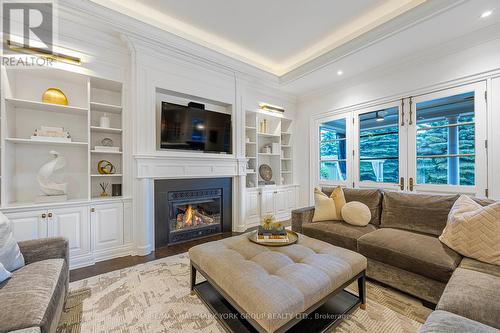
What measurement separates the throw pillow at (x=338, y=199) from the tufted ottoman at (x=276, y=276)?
1027 mm

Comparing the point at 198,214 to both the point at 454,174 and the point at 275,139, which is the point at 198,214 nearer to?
the point at 275,139

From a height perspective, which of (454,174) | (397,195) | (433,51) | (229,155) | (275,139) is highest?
(433,51)

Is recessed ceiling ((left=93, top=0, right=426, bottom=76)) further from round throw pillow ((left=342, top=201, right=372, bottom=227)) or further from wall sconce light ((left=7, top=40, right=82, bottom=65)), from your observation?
round throw pillow ((left=342, top=201, right=372, bottom=227))

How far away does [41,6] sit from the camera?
2.25 m

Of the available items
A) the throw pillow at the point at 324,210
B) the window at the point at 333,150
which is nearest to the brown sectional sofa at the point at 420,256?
the throw pillow at the point at 324,210

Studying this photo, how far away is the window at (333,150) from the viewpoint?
163 inches

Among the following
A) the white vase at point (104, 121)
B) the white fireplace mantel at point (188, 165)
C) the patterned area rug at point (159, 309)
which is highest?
the white vase at point (104, 121)

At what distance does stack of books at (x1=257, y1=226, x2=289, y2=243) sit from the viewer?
76.5 inches

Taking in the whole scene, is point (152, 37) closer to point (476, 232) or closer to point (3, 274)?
point (3, 274)

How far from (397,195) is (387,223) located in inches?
14.2

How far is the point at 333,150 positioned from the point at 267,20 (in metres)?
2.65

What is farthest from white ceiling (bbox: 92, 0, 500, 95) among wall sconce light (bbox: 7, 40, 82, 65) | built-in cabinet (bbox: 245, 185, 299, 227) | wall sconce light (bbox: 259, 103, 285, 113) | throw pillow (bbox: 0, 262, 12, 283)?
throw pillow (bbox: 0, 262, 12, 283)

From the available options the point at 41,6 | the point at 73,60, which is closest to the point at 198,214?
the point at 73,60

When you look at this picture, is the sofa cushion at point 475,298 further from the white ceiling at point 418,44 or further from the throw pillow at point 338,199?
the white ceiling at point 418,44
